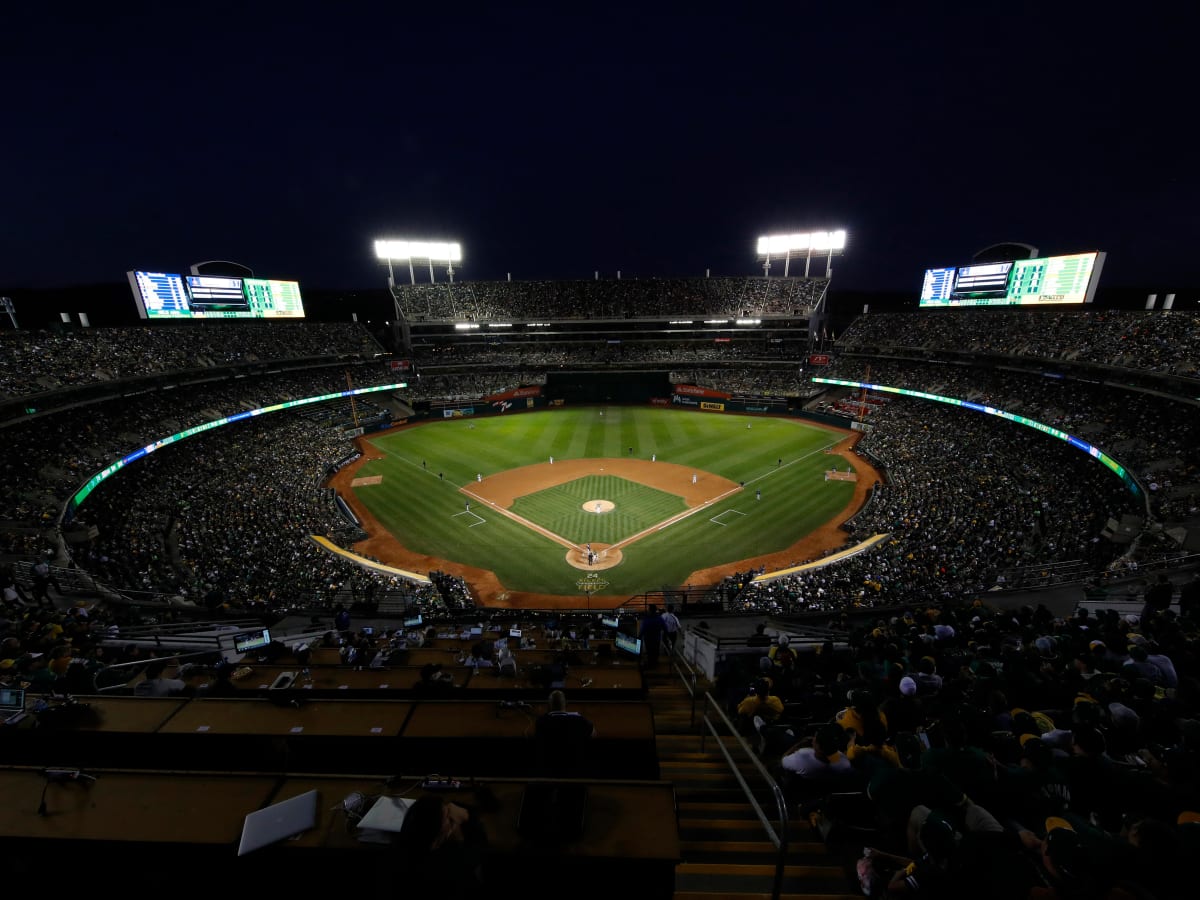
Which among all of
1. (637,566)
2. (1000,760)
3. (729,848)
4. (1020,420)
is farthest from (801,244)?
Result: (729,848)

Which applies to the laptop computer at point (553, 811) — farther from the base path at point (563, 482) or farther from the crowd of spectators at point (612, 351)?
the crowd of spectators at point (612, 351)

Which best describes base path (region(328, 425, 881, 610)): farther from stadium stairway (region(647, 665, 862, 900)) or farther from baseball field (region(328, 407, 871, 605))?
stadium stairway (region(647, 665, 862, 900))

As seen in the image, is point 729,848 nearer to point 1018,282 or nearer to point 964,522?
point 964,522

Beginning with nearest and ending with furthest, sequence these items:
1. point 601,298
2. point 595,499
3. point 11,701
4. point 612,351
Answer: point 11,701 < point 595,499 < point 612,351 < point 601,298

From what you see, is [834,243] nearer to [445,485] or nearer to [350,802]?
[445,485]

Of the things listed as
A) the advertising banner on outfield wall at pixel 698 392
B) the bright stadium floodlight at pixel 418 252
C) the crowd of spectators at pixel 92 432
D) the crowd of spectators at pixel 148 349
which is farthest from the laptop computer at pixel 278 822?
the bright stadium floodlight at pixel 418 252

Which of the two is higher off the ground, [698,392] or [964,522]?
[964,522]

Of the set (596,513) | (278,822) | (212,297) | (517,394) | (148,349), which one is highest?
(212,297)
